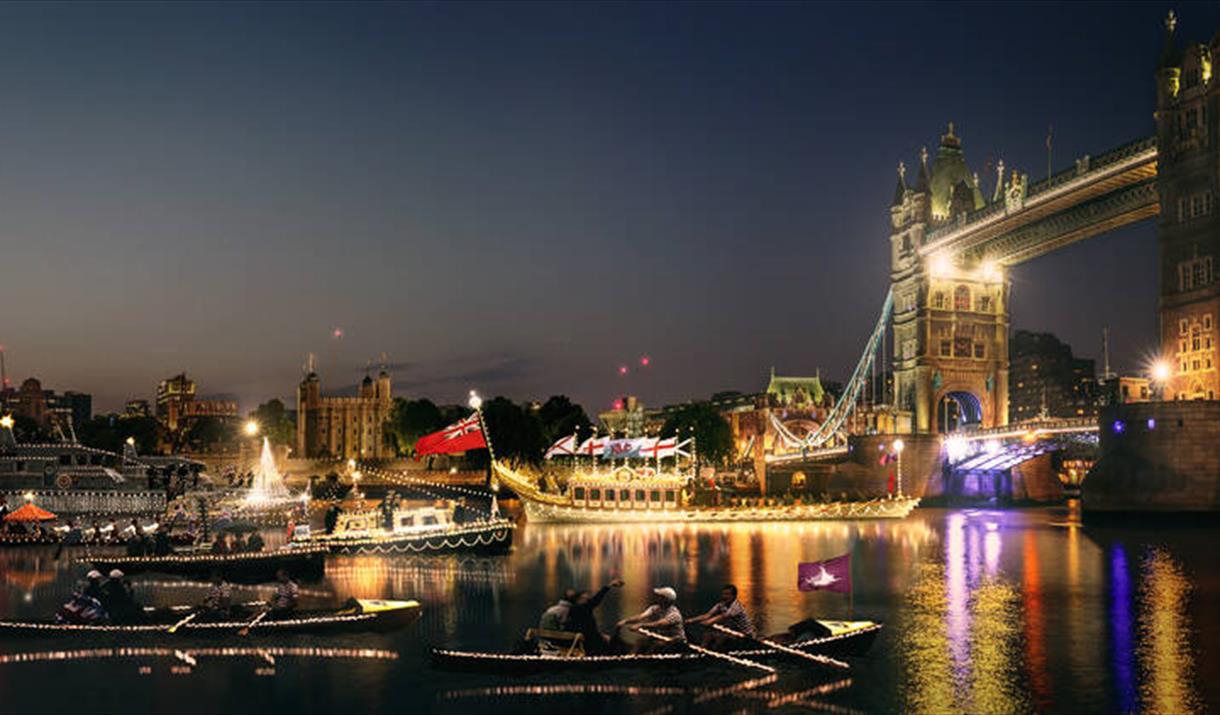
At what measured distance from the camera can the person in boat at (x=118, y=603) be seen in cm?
2617

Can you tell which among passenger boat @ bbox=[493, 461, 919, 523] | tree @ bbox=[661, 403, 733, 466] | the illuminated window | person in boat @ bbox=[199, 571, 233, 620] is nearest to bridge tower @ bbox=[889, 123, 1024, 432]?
the illuminated window

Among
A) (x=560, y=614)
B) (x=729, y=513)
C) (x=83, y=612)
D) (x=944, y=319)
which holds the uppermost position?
(x=944, y=319)

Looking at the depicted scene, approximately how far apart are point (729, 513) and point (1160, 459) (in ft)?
85.5

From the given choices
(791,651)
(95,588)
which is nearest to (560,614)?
(791,651)

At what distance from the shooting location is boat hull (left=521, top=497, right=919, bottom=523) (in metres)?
72.4

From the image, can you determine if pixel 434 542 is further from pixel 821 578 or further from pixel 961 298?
pixel 961 298

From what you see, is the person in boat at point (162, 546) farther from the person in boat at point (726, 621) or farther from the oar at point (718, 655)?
the person in boat at point (726, 621)

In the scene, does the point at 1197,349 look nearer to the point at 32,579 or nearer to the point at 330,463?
the point at 32,579

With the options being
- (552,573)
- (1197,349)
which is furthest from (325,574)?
(1197,349)

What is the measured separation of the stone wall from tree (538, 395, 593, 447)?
65544 mm

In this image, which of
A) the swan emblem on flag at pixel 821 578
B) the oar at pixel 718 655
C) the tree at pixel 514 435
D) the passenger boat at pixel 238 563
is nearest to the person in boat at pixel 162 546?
the passenger boat at pixel 238 563

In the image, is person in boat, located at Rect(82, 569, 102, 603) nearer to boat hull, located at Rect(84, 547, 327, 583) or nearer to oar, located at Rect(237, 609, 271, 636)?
oar, located at Rect(237, 609, 271, 636)

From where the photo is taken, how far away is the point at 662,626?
22.3 m

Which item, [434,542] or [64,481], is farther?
[64,481]
